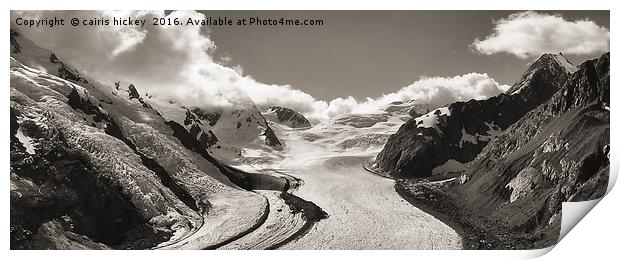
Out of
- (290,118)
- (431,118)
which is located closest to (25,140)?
(290,118)

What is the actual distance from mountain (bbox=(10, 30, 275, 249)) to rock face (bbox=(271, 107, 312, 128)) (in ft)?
10.1

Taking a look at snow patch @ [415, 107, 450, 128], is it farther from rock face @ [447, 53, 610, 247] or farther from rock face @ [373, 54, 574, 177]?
rock face @ [447, 53, 610, 247]

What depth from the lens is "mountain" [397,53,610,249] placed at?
66.4 ft

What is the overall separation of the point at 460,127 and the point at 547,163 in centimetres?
386

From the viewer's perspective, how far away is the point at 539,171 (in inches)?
827

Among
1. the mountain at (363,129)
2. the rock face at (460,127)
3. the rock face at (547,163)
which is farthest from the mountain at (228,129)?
the rock face at (547,163)

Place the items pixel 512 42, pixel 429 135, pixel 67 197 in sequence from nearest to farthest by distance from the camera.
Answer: pixel 67 197, pixel 512 42, pixel 429 135

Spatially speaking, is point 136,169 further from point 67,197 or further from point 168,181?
point 67,197

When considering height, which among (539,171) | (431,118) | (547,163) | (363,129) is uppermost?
(431,118)

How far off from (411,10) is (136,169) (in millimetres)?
12112

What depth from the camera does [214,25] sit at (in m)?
20.9

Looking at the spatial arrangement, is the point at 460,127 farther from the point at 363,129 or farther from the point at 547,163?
the point at 363,129

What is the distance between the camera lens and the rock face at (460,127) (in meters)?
21.7
